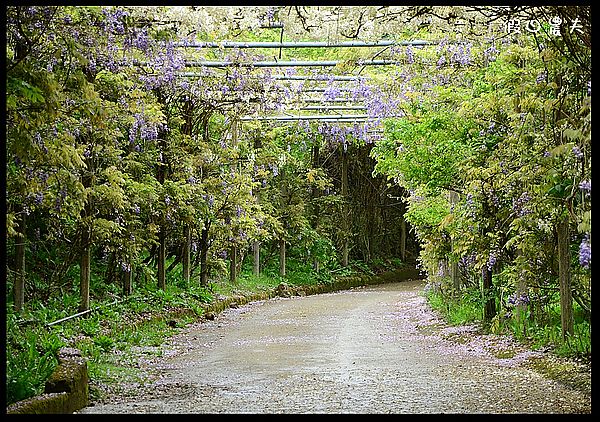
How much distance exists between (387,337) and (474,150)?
287 centimetres

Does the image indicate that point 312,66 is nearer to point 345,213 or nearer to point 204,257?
point 204,257

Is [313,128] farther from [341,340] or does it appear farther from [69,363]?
[69,363]

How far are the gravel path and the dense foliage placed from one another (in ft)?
2.72

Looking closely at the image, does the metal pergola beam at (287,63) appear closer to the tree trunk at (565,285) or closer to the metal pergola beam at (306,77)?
the metal pergola beam at (306,77)

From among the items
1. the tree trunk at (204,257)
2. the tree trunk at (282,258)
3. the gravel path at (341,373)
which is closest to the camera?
the gravel path at (341,373)

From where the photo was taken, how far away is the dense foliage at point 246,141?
693 centimetres

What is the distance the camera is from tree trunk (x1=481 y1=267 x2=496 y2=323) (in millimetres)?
10969

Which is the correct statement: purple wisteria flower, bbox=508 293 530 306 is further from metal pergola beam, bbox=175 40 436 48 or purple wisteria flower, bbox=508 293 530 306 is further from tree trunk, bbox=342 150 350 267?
tree trunk, bbox=342 150 350 267

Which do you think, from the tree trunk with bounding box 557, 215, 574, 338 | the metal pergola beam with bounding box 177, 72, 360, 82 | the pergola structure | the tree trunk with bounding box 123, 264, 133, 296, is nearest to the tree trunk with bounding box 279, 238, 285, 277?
the pergola structure

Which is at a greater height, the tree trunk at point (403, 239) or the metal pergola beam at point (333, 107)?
the metal pergola beam at point (333, 107)

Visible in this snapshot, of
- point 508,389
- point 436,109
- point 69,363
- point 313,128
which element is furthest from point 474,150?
point 313,128

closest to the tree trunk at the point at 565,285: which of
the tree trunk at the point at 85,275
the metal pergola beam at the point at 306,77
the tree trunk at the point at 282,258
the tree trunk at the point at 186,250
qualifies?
the tree trunk at the point at 85,275

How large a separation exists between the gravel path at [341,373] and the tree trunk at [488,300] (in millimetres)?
303

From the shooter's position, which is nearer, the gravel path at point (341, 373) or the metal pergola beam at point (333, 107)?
the gravel path at point (341, 373)
